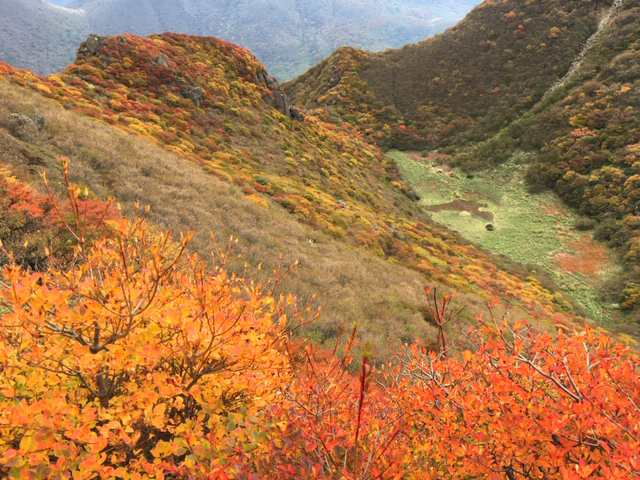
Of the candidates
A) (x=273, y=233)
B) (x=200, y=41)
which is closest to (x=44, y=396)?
(x=273, y=233)

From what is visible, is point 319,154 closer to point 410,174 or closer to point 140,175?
point 410,174

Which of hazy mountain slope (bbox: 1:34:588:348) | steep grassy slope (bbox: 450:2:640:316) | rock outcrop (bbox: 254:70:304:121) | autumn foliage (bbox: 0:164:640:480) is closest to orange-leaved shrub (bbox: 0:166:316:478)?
autumn foliage (bbox: 0:164:640:480)

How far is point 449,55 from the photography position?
187 feet

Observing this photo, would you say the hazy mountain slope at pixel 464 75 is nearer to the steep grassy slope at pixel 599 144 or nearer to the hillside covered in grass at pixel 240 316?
the steep grassy slope at pixel 599 144

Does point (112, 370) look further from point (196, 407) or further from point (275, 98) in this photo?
point (275, 98)

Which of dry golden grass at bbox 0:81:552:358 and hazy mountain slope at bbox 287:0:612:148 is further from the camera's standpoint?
hazy mountain slope at bbox 287:0:612:148

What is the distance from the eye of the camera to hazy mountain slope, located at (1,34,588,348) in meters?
19.6

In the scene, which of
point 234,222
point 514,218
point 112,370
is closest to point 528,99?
point 514,218

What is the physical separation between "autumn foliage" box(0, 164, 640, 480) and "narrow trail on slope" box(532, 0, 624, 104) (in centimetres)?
5433

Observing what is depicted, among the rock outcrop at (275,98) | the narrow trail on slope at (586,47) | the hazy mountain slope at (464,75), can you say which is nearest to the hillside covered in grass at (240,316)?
the rock outcrop at (275,98)

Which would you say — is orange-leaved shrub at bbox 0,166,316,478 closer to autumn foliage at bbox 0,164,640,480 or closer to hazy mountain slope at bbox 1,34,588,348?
autumn foliage at bbox 0,164,640,480

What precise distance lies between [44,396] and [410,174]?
45.8 metres

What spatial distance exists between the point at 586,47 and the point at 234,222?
199 ft

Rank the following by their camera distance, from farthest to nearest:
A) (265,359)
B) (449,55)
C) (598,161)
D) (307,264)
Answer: (449,55) → (598,161) → (307,264) → (265,359)
